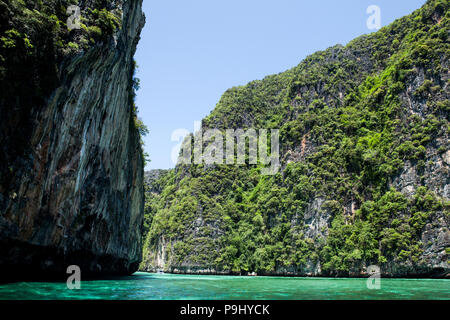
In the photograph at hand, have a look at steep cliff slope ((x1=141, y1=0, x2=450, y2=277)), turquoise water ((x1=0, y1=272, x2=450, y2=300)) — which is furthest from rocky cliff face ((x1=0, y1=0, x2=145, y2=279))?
steep cliff slope ((x1=141, y1=0, x2=450, y2=277))

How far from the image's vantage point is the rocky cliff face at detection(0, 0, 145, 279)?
12953mm

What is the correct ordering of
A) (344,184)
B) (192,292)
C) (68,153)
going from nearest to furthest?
(68,153)
(192,292)
(344,184)

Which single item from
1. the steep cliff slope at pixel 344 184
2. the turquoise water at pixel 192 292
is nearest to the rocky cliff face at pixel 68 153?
the turquoise water at pixel 192 292

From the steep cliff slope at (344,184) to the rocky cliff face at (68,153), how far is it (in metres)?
39.8

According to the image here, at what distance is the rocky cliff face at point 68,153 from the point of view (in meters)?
13.0

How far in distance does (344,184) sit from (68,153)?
53.0 m

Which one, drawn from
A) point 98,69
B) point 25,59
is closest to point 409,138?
point 98,69

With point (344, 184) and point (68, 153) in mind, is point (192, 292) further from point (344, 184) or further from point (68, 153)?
point (344, 184)

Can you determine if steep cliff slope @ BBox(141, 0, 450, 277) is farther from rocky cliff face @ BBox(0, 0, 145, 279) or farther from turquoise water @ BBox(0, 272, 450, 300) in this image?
rocky cliff face @ BBox(0, 0, 145, 279)

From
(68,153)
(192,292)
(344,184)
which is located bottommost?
(192,292)

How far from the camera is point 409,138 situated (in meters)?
53.9

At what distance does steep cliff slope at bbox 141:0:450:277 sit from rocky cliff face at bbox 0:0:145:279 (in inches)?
1567

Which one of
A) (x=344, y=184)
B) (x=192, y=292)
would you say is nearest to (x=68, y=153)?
(x=192, y=292)

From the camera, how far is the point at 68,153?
16.1 m
